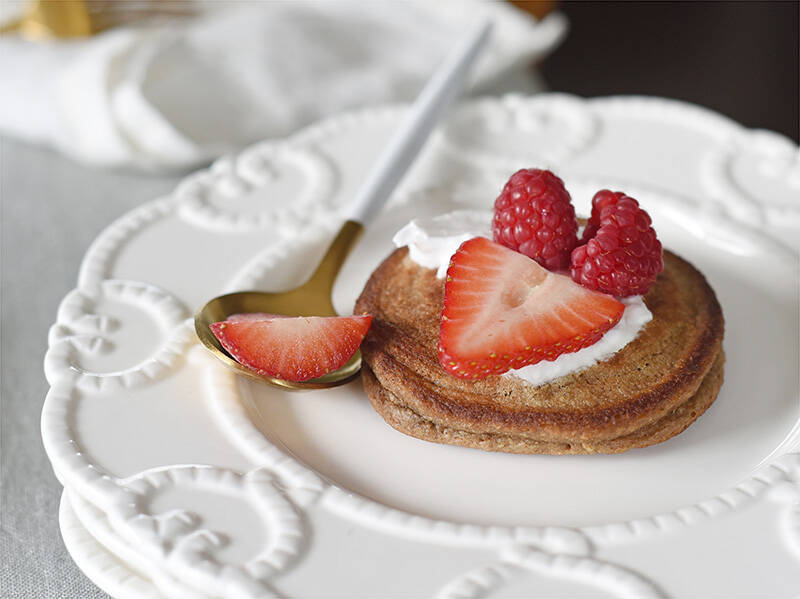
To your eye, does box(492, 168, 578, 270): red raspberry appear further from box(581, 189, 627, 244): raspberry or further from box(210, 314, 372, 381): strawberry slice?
box(210, 314, 372, 381): strawberry slice

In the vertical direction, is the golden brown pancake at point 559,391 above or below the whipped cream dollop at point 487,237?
below

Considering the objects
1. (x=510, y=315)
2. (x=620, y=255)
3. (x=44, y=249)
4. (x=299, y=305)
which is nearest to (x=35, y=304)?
(x=44, y=249)

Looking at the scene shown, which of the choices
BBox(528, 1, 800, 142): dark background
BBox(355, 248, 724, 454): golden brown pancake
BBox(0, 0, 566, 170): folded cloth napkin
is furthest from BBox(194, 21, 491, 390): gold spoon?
BBox(528, 1, 800, 142): dark background

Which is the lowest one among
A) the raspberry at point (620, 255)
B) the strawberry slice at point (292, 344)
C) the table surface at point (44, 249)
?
the table surface at point (44, 249)

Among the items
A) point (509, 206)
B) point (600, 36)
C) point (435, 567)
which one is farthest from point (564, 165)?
point (600, 36)

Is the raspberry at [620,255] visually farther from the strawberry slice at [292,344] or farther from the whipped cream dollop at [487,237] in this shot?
the strawberry slice at [292,344]

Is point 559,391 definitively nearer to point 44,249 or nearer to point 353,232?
point 353,232

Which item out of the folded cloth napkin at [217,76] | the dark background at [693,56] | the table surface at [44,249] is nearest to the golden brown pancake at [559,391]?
the table surface at [44,249]
